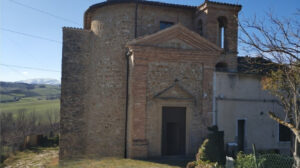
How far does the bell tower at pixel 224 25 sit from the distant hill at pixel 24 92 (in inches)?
1466

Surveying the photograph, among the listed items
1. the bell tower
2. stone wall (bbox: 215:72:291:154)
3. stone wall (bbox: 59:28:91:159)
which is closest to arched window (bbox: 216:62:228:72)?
the bell tower

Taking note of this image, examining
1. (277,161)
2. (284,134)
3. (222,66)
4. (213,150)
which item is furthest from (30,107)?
(277,161)

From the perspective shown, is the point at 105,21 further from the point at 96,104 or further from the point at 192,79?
the point at 192,79

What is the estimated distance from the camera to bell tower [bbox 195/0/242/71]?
43.9 ft

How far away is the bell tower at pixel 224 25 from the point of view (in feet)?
43.9

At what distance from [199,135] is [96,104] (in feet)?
18.2

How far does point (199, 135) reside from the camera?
11.6 m

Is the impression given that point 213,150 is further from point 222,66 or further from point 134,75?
point 222,66

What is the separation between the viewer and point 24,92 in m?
51.0

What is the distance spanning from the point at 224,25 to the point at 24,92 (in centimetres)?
4768

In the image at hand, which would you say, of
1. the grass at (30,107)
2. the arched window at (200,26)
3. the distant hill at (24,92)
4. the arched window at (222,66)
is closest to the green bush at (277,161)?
the arched window at (222,66)

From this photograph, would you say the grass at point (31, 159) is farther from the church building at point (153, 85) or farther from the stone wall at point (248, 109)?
the stone wall at point (248, 109)

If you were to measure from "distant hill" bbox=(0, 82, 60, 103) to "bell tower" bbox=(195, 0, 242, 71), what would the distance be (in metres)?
37.2

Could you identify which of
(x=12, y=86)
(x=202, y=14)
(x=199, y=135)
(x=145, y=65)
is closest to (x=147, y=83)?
(x=145, y=65)
